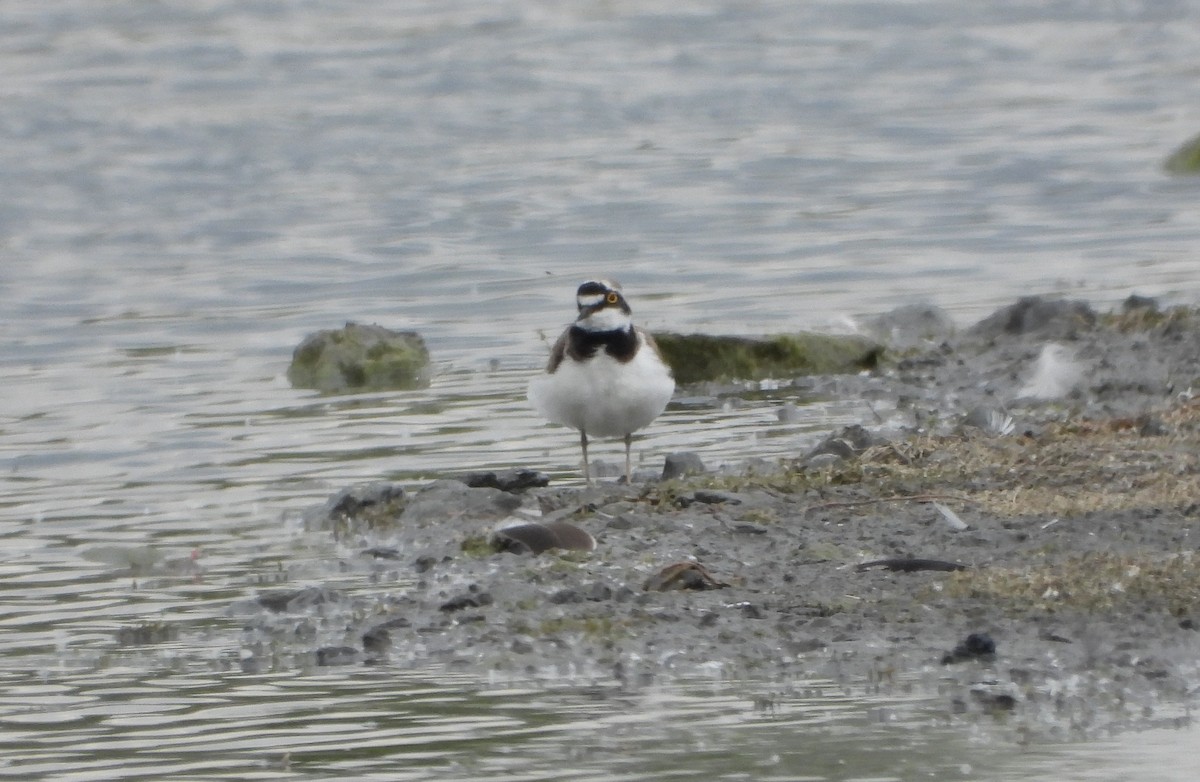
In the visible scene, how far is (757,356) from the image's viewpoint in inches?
507

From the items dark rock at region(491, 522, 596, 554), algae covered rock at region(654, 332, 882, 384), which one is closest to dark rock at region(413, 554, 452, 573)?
dark rock at region(491, 522, 596, 554)

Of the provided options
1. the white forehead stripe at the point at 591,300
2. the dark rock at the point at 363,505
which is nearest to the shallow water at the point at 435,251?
the dark rock at the point at 363,505

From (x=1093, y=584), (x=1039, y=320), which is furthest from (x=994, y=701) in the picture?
(x=1039, y=320)

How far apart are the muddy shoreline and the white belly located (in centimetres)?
34

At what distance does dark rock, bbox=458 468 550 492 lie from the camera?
371 inches

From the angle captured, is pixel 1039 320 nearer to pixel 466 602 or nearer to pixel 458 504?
pixel 458 504

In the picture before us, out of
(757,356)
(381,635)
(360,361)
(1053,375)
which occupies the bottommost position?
(381,635)

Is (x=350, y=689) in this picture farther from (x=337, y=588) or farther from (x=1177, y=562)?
(x=1177, y=562)

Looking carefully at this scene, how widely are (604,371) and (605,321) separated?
22 centimetres

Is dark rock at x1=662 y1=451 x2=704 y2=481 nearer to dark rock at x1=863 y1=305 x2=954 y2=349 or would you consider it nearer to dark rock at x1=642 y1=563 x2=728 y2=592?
dark rock at x1=642 y1=563 x2=728 y2=592

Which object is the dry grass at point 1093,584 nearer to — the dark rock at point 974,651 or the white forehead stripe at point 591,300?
the dark rock at point 974,651

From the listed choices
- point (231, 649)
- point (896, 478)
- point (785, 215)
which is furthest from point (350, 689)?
point (785, 215)

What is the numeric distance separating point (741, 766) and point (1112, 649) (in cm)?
132

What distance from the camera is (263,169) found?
2400 cm
